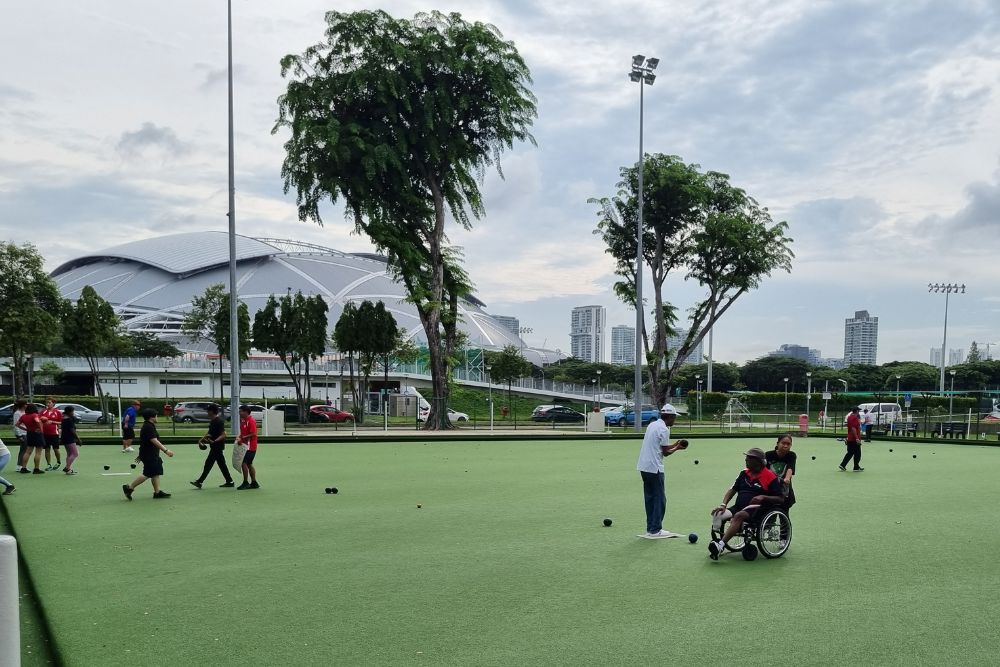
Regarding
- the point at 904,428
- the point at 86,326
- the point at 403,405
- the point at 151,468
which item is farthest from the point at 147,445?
the point at 403,405

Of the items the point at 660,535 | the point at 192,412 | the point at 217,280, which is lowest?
the point at 192,412

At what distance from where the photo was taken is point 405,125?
35000 mm

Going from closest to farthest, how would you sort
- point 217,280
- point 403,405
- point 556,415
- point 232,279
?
1. point 232,279
2. point 556,415
3. point 403,405
4. point 217,280

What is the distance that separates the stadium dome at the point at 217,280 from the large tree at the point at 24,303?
1469 inches

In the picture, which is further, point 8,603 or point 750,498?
point 750,498

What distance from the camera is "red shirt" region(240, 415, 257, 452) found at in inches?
513

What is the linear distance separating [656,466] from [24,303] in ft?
104

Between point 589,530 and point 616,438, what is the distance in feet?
70.9

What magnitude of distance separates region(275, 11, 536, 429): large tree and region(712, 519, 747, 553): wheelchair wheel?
26303 millimetres

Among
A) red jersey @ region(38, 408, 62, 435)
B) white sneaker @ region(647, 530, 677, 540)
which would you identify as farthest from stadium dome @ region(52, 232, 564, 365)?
white sneaker @ region(647, 530, 677, 540)

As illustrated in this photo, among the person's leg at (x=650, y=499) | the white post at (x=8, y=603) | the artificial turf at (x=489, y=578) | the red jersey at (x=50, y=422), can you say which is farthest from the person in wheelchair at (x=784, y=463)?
the red jersey at (x=50, y=422)

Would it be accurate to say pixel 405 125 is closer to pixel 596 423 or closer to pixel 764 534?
pixel 596 423

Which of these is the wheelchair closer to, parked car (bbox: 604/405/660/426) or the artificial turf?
the artificial turf

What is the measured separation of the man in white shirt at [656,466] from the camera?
900 cm
